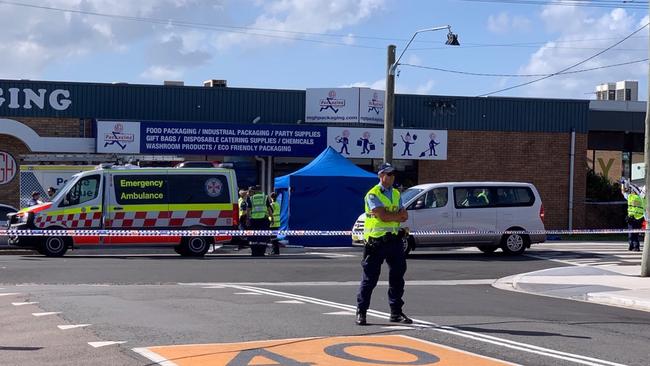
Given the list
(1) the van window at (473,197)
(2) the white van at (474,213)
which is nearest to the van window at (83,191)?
(2) the white van at (474,213)

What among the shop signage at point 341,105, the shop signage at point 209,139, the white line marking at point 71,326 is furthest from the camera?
the shop signage at point 341,105

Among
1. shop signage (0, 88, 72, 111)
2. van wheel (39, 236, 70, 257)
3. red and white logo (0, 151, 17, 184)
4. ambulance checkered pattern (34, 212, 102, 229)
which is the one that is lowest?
van wheel (39, 236, 70, 257)

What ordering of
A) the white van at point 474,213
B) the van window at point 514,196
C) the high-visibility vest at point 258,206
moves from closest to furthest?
the white van at point 474,213 → the van window at point 514,196 → the high-visibility vest at point 258,206

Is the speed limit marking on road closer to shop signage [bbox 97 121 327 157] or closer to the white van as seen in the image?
the white van

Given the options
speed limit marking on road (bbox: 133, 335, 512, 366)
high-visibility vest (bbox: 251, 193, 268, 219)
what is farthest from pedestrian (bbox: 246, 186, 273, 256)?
speed limit marking on road (bbox: 133, 335, 512, 366)

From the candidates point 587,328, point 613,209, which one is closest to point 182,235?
point 587,328

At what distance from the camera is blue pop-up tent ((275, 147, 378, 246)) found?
26031 mm

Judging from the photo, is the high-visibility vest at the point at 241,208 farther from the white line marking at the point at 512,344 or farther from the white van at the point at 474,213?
the white line marking at the point at 512,344

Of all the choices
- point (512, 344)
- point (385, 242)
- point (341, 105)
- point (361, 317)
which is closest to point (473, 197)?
point (341, 105)

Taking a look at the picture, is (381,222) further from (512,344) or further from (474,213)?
(474,213)

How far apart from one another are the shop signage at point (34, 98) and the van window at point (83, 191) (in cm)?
973

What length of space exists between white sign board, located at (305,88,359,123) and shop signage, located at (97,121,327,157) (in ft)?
2.90

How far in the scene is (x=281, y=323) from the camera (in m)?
9.82

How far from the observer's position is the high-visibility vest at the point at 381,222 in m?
9.91
